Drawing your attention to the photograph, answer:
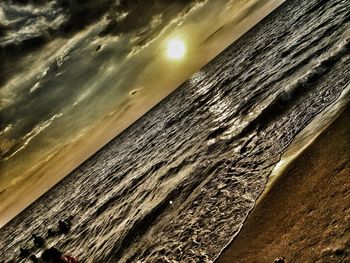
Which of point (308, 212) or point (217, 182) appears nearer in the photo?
point (308, 212)

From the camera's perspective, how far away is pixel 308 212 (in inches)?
314

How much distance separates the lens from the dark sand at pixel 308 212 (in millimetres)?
6742

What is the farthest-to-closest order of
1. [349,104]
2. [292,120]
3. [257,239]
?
[292,120]
[349,104]
[257,239]

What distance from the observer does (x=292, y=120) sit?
1577 centimetres

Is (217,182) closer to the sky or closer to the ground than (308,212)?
closer to the sky

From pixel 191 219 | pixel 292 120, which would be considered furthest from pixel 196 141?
pixel 191 219

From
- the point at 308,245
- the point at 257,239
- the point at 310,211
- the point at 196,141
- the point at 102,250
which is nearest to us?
the point at 308,245

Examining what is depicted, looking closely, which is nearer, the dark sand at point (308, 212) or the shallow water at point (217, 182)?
the dark sand at point (308, 212)

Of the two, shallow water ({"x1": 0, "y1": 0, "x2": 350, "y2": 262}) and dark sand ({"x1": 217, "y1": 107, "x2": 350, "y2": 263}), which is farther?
shallow water ({"x1": 0, "y1": 0, "x2": 350, "y2": 262})

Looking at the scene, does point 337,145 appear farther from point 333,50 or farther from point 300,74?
point 333,50

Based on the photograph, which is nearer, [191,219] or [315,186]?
[315,186]

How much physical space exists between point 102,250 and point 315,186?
45.4ft

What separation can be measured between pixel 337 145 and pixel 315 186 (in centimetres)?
203

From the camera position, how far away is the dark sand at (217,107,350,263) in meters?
6.74
